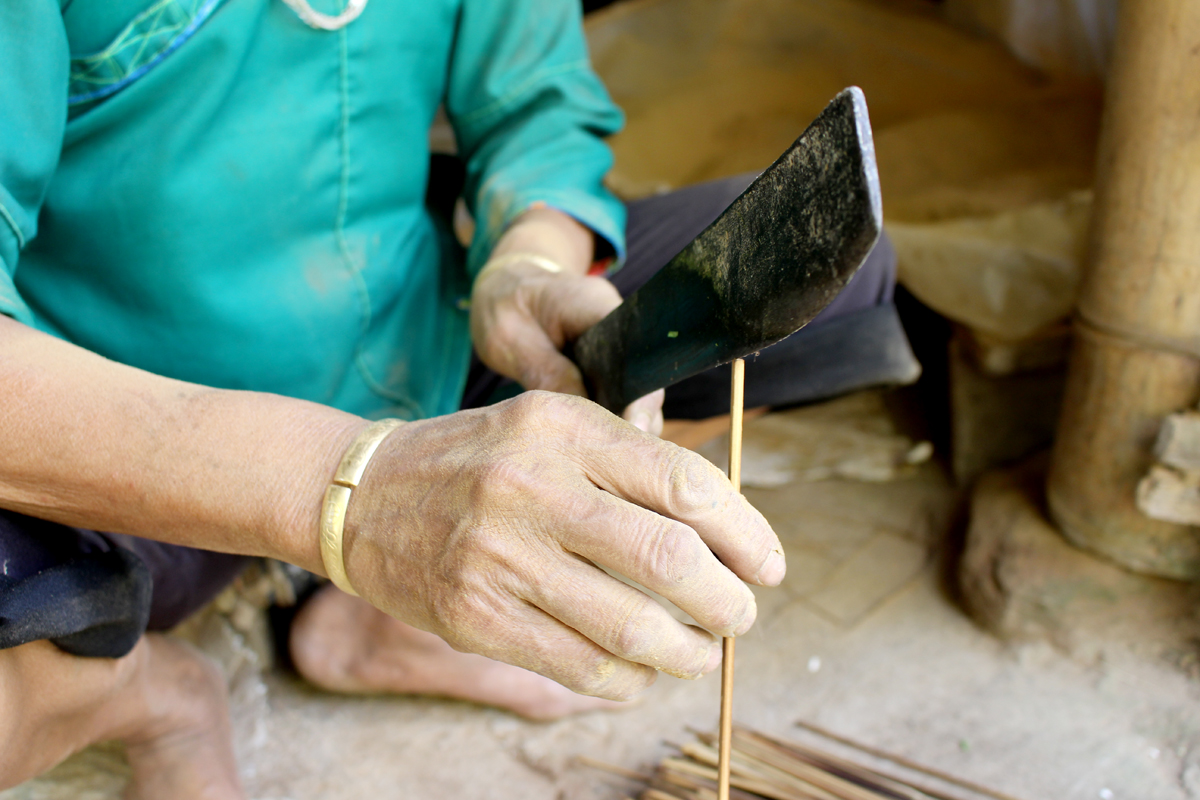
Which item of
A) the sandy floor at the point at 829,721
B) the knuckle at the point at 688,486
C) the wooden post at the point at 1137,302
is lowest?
the sandy floor at the point at 829,721

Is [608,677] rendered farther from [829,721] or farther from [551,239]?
[829,721]

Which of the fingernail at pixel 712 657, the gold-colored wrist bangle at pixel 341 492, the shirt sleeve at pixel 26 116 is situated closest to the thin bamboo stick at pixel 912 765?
the fingernail at pixel 712 657

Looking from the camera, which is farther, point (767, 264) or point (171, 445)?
point (171, 445)

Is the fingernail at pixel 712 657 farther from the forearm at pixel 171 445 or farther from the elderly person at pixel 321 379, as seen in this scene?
the forearm at pixel 171 445

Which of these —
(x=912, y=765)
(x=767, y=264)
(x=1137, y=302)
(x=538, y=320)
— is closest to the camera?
(x=767, y=264)

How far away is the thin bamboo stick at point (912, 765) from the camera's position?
105 cm

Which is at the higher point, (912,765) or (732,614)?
(732,614)

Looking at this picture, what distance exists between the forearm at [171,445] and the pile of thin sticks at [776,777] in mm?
604

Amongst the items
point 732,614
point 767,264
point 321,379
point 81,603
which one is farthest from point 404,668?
point 767,264

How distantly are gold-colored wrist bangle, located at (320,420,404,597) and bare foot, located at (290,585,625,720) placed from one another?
67 centimetres

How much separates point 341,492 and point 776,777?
26.7 inches

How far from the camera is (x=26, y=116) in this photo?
796 millimetres

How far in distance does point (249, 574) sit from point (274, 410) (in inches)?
33.7

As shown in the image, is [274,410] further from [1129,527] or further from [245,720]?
[1129,527]
